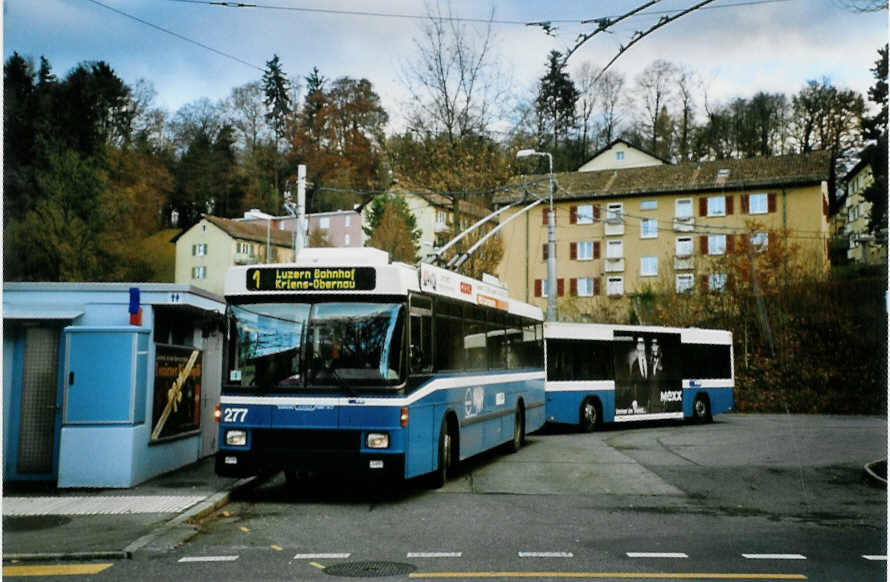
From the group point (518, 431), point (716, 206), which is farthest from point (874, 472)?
point (716, 206)

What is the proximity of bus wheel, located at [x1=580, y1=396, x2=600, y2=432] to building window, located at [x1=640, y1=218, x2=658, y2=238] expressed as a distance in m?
37.7

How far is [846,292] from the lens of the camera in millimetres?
34375

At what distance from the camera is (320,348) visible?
1150 centimetres

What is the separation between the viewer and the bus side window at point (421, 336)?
11.8 m

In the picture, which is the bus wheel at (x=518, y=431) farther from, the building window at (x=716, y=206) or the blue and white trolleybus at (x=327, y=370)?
the building window at (x=716, y=206)

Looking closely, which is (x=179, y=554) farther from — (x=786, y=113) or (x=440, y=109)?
(x=786, y=113)

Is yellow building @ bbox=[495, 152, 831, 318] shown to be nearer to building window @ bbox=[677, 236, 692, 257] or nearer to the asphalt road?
building window @ bbox=[677, 236, 692, 257]

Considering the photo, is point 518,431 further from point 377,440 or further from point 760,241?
point 760,241

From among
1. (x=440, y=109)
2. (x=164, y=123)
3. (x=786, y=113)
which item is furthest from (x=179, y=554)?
(x=786, y=113)

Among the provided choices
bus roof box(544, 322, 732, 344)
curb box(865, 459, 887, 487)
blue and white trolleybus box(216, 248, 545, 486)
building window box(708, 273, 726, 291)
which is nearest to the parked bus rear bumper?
blue and white trolleybus box(216, 248, 545, 486)

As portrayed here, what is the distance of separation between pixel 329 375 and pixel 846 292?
27.9m

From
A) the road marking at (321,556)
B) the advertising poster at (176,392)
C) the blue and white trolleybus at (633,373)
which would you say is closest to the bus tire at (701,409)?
the blue and white trolleybus at (633,373)

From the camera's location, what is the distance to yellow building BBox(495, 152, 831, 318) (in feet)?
181

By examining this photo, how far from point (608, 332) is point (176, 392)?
13.3m
